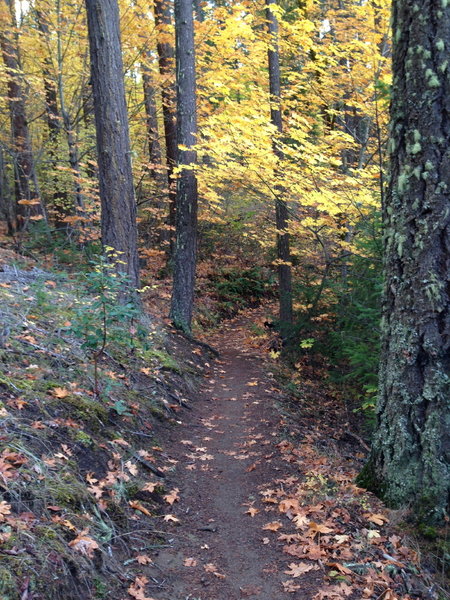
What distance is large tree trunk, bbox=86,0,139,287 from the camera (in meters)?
7.36

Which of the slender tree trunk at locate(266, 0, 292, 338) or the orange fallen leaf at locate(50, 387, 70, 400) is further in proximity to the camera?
the slender tree trunk at locate(266, 0, 292, 338)

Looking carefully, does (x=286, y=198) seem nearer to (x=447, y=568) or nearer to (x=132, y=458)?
(x=132, y=458)

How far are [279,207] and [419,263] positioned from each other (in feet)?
24.1

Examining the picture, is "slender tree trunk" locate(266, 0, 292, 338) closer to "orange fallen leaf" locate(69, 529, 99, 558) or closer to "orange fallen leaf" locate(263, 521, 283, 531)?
"orange fallen leaf" locate(263, 521, 283, 531)

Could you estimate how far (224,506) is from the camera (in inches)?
166

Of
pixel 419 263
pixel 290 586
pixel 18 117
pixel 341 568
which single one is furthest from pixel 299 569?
pixel 18 117

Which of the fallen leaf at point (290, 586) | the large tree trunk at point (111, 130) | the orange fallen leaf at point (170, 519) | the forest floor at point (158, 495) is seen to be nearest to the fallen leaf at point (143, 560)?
the forest floor at point (158, 495)

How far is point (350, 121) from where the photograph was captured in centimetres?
1552

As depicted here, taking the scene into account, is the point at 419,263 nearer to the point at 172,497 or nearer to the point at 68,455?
the point at 172,497

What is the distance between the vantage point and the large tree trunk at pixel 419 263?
315cm

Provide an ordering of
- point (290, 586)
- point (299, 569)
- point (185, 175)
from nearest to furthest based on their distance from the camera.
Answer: point (290, 586)
point (299, 569)
point (185, 175)

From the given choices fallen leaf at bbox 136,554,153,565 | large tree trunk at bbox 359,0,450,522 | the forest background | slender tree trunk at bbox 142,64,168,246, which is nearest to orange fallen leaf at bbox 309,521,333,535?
large tree trunk at bbox 359,0,450,522

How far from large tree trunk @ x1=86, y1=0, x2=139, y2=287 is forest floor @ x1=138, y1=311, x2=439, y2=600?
351 cm

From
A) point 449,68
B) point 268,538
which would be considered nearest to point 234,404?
point 268,538
